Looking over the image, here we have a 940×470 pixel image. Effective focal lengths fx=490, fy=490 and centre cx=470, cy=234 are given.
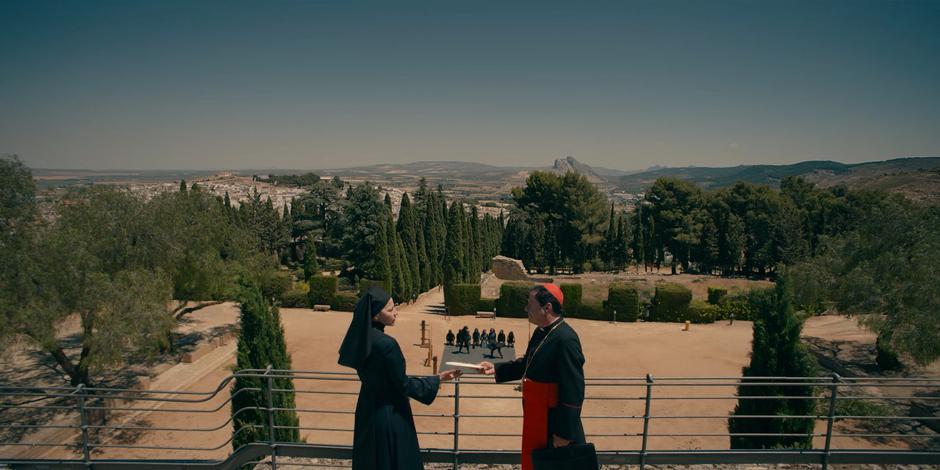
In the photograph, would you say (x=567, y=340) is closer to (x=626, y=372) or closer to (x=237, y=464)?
(x=237, y=464)

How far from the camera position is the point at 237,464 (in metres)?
5.09

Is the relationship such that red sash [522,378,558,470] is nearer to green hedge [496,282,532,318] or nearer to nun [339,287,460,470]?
nun [339,287,460,470]

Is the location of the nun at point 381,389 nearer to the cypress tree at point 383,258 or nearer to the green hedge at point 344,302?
the green hedge at point 344,302

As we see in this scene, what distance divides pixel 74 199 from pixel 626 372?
20.0 meters

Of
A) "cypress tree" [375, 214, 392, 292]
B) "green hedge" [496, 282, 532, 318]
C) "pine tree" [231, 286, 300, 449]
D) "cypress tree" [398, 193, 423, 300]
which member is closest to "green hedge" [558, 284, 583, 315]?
"green hedge" [496, 282, 532, 318]

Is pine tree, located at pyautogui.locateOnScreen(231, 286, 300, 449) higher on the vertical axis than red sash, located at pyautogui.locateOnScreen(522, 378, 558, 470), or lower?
lower

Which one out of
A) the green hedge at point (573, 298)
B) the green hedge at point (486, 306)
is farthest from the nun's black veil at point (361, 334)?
the green hedge at point (486, 306)

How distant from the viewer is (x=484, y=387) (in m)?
16.7

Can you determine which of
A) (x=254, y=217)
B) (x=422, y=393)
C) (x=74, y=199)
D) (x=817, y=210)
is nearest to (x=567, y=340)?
(x=422, y=393)

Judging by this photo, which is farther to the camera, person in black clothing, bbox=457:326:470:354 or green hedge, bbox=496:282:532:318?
green hedge, bbox=496:282:532:318

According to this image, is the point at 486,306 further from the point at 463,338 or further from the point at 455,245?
the point at 463,338

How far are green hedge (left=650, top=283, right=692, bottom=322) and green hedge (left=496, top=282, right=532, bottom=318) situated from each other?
690 centimetres

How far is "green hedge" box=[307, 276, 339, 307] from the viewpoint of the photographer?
27.5m

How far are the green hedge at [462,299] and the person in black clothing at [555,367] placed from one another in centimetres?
2319
